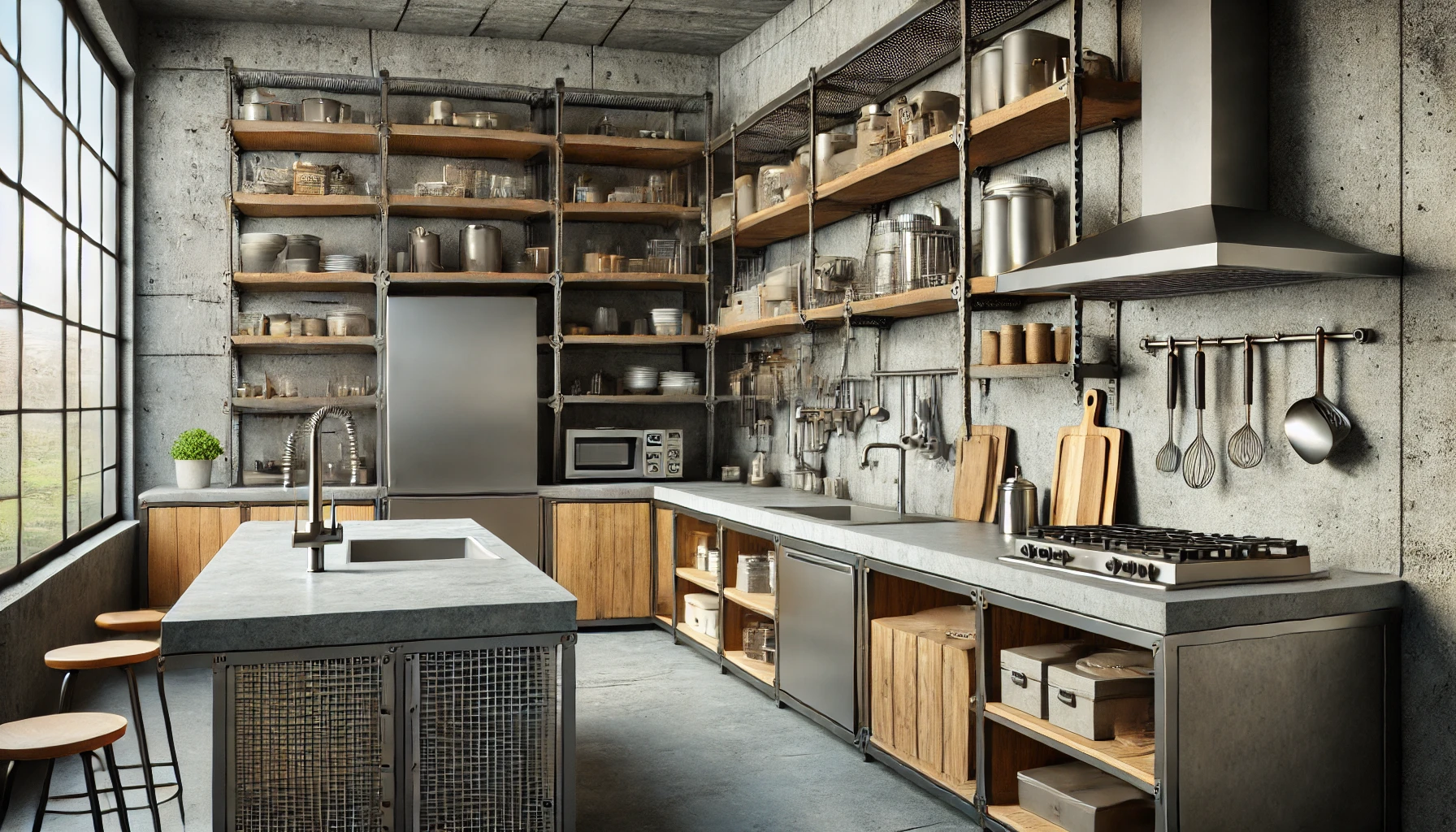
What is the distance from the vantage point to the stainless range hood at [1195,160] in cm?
292

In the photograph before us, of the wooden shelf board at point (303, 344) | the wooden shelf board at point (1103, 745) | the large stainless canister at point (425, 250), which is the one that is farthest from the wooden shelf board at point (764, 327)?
the wooden shelf board at point (1103, 745)

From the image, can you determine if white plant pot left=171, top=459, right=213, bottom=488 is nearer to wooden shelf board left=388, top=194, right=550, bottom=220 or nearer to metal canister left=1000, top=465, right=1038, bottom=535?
wooden shelf board left=388, top=194, right=550, bottom=220

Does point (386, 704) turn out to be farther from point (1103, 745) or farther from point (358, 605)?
point (1103, 745)

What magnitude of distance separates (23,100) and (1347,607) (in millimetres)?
4742

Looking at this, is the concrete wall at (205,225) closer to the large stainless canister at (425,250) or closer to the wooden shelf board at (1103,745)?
the large stainless canister at (425,250)

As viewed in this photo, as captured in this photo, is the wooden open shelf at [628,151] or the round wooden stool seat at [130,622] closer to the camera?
the round wooden stool seat at [130,622]

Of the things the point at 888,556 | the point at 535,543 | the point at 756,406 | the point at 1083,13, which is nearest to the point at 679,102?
the point at 756,406

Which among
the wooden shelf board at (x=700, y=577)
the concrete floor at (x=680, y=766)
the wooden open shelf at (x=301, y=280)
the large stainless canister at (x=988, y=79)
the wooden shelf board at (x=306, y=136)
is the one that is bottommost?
the concrete floor at (x=680, y=766)

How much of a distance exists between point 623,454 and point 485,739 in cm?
423

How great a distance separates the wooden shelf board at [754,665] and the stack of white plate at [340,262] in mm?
3105

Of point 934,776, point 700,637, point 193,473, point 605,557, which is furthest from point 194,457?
point 934,776

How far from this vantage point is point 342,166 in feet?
21.7

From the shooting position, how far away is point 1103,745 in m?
2.91

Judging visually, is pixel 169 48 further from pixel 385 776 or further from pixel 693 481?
pixel 385 776
